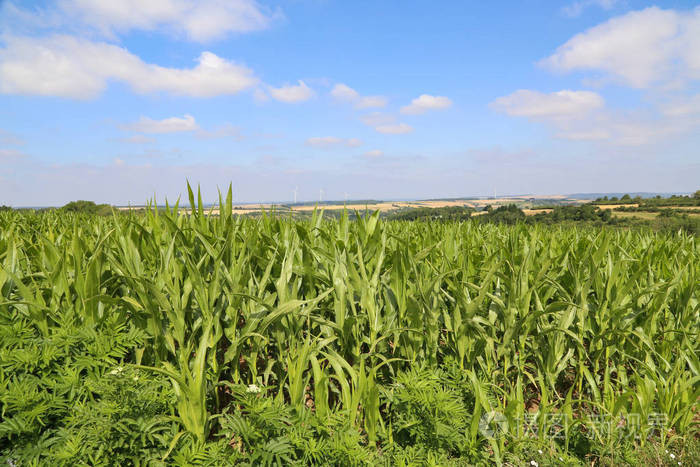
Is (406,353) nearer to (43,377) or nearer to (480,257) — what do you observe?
(480,257)

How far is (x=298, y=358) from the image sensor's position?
1.82m

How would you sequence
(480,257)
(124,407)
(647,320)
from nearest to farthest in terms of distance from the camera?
(124,407) < (647,320) < (480,257)

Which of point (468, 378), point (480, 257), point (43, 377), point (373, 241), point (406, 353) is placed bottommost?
point (468, 378)

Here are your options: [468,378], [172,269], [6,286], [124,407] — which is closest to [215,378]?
[124,407]

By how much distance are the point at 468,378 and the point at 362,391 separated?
0.73 meters

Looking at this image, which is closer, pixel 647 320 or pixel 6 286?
pixel 6 286

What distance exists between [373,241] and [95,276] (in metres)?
1.61

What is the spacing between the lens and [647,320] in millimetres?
2340

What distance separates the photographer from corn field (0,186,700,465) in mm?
1529

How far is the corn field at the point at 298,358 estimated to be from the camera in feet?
5.02

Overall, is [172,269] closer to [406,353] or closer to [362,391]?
[362,391]

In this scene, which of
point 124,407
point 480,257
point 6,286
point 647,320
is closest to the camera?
point 124,407

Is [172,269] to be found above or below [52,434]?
above

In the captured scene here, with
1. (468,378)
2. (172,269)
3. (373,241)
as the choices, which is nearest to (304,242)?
(373,241)
